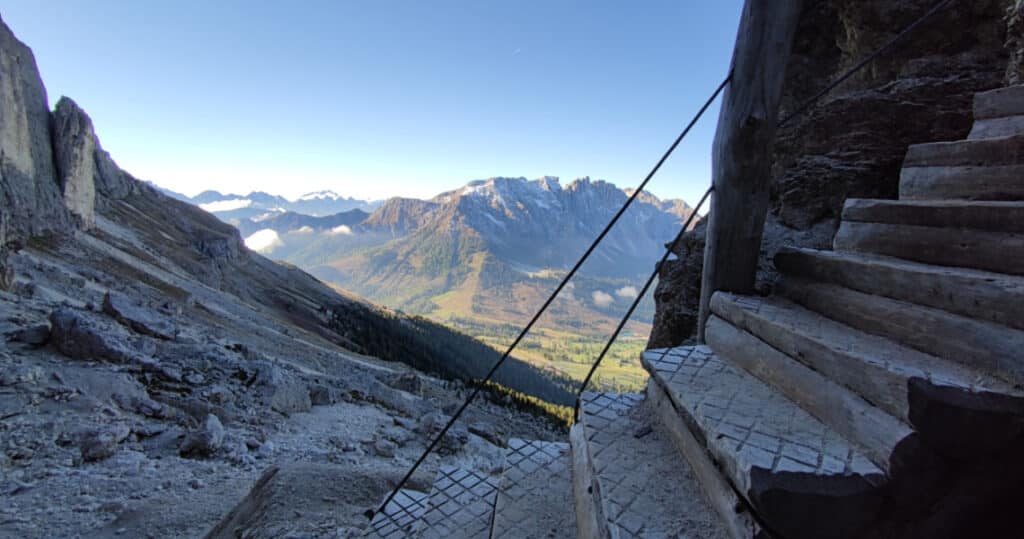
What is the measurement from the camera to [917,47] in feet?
20.3

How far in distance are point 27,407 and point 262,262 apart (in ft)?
332

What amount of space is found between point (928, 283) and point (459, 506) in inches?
149

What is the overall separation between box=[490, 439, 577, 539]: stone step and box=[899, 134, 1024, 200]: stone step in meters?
3.80

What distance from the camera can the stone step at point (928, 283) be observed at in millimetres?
2018

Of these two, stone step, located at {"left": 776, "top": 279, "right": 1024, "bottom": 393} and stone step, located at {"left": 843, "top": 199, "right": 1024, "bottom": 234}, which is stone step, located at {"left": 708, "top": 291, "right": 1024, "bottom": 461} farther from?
stone step, located at {"left": 843, "top": 199, "right": 1024, "bottom": 234}

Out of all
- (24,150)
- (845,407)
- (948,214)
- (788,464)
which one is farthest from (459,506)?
(24,150)

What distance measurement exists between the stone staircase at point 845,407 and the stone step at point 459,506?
21mm

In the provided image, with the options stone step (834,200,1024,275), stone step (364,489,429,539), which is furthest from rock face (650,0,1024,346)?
stone step (364,489,429,539)

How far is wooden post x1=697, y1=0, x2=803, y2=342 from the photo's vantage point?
3.17 meters

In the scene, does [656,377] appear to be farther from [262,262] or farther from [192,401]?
[262,262]

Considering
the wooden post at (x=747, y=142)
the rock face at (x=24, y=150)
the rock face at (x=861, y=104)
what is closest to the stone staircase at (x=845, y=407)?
the wooden post at (x=747, y=142)

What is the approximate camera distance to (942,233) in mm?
2686

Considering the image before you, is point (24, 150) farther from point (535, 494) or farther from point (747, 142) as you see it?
point (747, 142)

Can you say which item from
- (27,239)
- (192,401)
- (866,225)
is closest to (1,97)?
(27,239)
